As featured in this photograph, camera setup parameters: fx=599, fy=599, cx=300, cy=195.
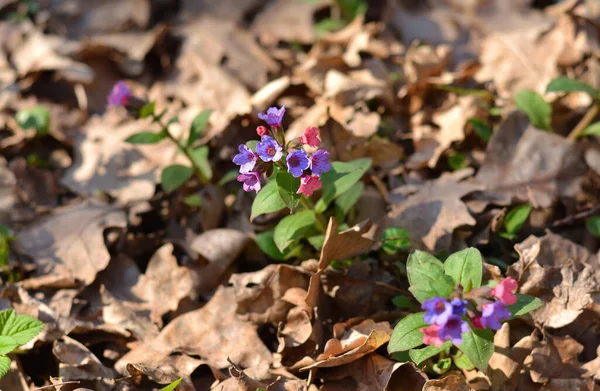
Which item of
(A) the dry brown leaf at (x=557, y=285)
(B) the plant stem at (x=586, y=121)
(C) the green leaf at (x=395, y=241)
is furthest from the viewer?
(B) the plant stem at (x=586, y=121)

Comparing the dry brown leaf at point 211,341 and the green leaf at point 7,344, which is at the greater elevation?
the green leaf at point 7,344

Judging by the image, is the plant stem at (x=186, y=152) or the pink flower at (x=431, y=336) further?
the plant stem at (x=186, y=152)

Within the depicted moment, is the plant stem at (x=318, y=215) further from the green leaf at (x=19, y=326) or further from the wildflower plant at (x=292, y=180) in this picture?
the green leaf at (x=19, y=326)

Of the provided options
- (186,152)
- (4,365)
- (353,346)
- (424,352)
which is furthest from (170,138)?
(424,352)

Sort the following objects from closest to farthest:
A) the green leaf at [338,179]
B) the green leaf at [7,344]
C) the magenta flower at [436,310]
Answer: the magenta flower at [436,310] < the green leaf at [7,344] < the green leaf at [338,179]

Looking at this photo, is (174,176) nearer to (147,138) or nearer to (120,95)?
(147,138)

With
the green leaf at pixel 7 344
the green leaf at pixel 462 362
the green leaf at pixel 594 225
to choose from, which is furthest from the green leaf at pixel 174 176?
the green leaf at pixel 594 225

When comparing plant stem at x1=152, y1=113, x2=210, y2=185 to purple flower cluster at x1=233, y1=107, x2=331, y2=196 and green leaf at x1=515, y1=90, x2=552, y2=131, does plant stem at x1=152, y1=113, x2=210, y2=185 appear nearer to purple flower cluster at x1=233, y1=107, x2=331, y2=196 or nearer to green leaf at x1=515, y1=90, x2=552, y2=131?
purple flower cluster at x1=233, y1=107, x2=331, y2=196
